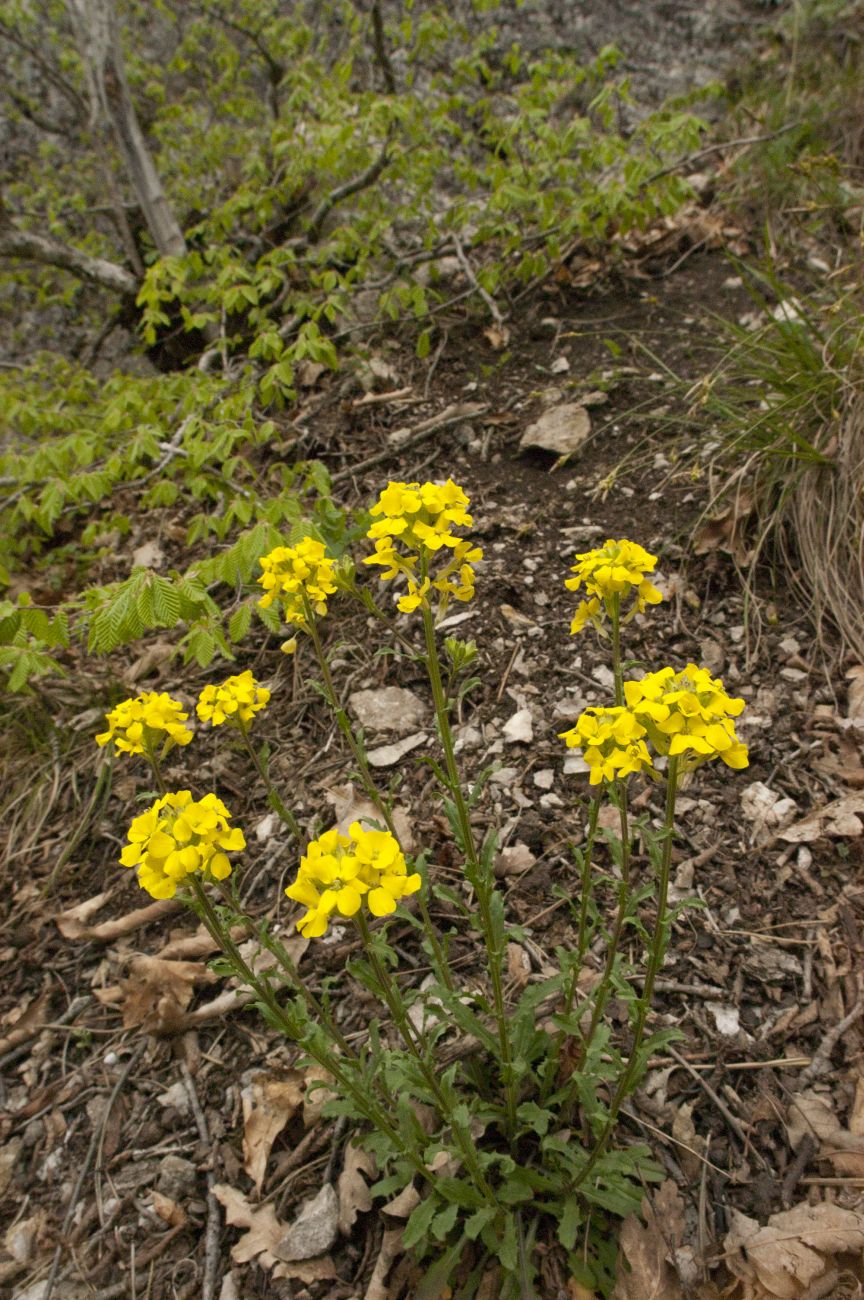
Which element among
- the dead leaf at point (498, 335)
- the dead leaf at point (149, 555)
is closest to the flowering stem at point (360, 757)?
the dead leaf at point (149, 555)

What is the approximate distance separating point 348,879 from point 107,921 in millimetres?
1700

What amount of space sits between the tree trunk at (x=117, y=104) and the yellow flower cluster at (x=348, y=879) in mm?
4638

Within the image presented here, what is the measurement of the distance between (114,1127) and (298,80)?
521 cm

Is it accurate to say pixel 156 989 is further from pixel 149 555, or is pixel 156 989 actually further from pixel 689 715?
pixel 149 555

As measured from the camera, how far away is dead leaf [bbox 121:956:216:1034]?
2199 millimetres

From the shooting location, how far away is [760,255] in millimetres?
4309

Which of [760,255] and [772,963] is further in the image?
[760,255]

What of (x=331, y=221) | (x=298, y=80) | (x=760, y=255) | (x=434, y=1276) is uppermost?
(x=298, y=80)

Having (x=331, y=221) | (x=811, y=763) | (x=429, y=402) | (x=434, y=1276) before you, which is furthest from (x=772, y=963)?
→ (x=331, y=221)

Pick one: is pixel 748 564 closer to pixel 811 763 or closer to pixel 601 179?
pixel 811 763

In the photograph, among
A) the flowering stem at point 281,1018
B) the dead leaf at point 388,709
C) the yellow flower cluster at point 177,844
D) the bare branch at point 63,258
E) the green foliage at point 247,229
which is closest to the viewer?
the yellow flower cluster at point 177,844

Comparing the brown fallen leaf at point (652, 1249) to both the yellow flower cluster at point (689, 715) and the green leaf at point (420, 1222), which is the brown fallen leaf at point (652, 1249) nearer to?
the green leaf at point (420, 1222)

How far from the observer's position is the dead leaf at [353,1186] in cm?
176

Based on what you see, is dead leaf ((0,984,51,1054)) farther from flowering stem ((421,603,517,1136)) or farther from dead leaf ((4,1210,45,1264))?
flowering stem ((421,603,517,1136))
